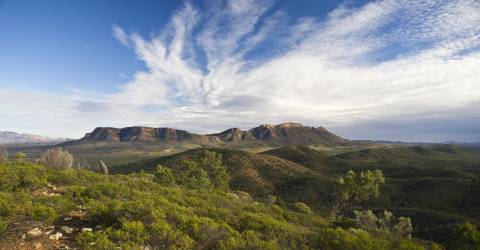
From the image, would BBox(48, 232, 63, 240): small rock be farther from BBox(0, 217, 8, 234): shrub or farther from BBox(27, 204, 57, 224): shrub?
BBox(0, 217, 8, 234): shrub

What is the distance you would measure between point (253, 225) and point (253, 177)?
8675 centimetres

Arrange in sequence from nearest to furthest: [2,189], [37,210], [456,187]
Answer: [37,210] < [2,189] < [456,187]

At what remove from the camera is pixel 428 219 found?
182ft

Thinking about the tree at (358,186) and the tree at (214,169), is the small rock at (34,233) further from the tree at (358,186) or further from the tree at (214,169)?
the tree at (214,169)

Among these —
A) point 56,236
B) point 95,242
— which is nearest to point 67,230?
point 56,236

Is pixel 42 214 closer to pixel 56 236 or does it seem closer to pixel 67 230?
pixel 67 230

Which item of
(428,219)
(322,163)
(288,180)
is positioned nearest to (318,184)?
(288,180)

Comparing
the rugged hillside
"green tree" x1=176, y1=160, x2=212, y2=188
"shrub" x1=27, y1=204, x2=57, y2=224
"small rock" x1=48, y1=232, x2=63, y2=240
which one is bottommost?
the rugged hillside

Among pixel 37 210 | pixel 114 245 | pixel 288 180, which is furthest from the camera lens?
pixel 288 180

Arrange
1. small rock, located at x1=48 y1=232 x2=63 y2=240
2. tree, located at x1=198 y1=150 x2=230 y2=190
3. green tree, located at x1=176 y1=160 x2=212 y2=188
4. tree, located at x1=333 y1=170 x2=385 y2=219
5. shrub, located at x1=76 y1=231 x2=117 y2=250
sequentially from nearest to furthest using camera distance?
shrub, located at x1=76 y1=231 x2=117 y2=250, small rock, located at x1=48 y1=232 x2=63 y2=240, tree, located at x1=333 y1=170 x2=385 y2=219, green tree, located at x1=176 y1=160 x2=212 y2=188, tree, located at x1=198 y1=150 x2=230 y2=190

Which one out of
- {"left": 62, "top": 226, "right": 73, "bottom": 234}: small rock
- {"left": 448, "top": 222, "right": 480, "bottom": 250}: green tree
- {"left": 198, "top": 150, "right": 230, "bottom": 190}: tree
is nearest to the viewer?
{"left": 62, "top": 226, "right": 73, "bottom": 234}: small rock

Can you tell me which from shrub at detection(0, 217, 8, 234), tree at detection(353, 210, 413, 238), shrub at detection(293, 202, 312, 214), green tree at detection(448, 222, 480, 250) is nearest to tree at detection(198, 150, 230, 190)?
shrub at detection(293, 202, 312, 214)

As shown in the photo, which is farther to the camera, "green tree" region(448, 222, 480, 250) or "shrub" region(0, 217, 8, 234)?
"green tree" region(448, 222, 480, 250)

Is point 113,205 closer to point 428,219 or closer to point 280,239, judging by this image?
point 280,239
